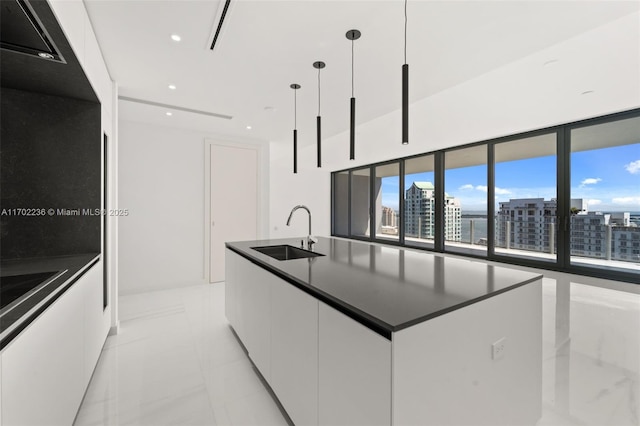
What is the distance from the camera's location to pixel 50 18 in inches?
51.3

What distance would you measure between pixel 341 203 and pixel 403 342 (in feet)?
22.0

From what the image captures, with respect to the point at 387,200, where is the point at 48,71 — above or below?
above

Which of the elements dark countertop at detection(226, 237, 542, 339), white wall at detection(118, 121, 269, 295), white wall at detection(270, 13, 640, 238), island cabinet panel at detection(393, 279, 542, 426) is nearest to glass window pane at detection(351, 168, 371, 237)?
white wall at detection(270, 13, 640, 238)

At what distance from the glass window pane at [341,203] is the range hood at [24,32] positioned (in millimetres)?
6265

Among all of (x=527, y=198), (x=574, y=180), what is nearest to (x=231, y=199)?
(x=527, y=198)

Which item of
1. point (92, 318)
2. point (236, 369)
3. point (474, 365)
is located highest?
point (474, 365)

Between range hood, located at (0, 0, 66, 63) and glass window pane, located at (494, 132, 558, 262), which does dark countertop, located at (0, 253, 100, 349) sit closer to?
range hood, located at (0, 0, 66, 63)

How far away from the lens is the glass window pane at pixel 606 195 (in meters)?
3.04

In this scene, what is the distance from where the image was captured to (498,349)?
1223 millimetres

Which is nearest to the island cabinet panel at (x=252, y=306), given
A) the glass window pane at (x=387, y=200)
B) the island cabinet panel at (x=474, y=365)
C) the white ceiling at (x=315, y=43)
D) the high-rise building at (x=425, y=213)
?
the island cabinet panel at (x=474, y=365)

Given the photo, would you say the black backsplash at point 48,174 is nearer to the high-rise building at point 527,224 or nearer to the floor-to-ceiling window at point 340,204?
the high-rise building at point 527,224

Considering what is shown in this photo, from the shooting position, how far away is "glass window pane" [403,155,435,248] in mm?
5160

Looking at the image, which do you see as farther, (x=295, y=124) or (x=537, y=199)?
(x=295, y=124)

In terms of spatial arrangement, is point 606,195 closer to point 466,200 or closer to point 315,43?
point 466,200
